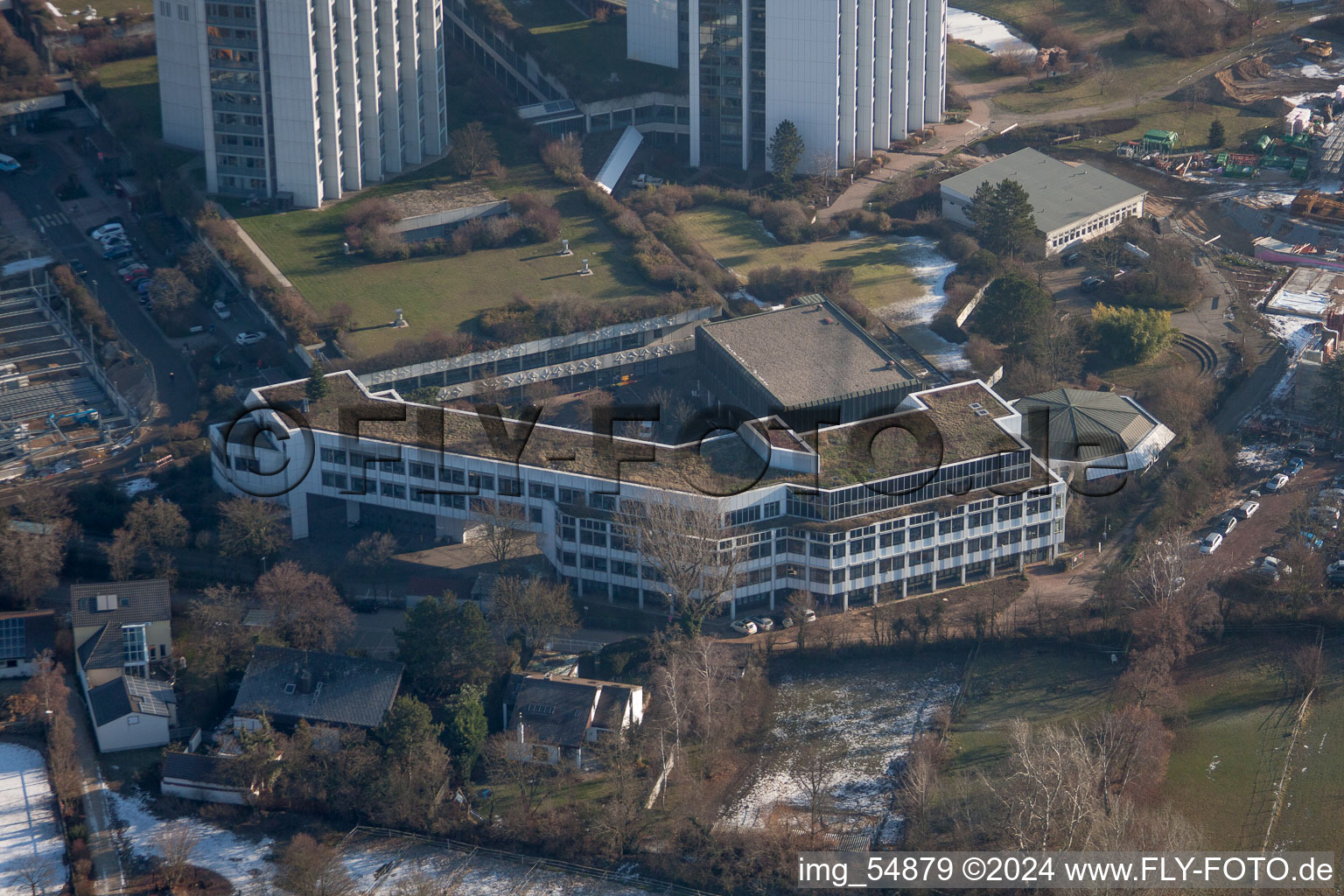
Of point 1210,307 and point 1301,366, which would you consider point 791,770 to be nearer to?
point 1301,366

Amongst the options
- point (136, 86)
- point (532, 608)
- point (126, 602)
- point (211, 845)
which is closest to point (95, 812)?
point (211, 845)

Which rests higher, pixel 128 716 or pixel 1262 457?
pixel 1262 457

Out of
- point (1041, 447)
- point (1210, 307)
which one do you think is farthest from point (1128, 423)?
point (1210, 307)

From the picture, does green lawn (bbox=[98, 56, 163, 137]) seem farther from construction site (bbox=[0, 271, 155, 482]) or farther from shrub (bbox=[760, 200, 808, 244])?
shrub (bbox=[760, 200, 808, 244])

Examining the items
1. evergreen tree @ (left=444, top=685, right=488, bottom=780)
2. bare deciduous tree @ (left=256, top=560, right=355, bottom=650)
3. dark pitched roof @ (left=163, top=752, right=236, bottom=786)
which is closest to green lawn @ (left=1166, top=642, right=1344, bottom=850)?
evergreen tree @ (left=444, top=685, right=488, bottom=780)

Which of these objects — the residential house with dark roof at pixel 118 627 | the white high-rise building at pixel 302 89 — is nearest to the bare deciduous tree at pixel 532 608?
the residential house with dark roof at pixel 118 627

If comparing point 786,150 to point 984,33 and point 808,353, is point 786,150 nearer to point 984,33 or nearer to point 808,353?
point 808,353

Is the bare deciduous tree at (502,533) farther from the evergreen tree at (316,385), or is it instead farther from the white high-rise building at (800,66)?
the white high-rise building at (800,66)
